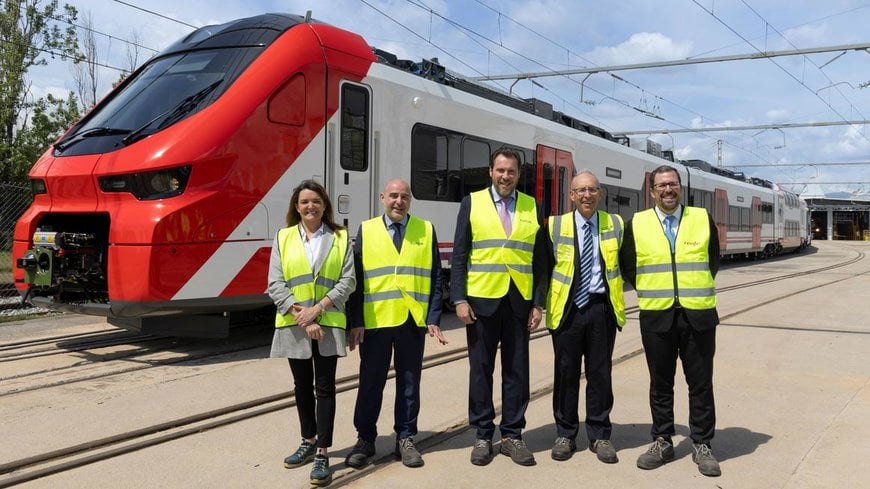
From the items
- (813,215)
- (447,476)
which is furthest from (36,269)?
(813,215)

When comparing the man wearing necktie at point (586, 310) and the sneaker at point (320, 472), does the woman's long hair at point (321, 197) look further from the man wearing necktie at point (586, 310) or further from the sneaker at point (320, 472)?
the man wearing necktie at point (586, 310)

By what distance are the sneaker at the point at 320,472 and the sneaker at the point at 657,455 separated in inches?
72.4

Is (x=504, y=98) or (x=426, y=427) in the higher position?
(x=504, y=98)

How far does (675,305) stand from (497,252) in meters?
1.13

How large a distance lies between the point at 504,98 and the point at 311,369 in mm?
8330

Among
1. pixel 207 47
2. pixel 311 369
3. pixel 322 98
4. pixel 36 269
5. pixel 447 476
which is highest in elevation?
pixel 207 47

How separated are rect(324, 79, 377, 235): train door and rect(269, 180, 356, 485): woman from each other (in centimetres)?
375

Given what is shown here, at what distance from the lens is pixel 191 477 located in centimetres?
387

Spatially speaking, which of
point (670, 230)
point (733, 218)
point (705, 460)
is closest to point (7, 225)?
point (670, 230)

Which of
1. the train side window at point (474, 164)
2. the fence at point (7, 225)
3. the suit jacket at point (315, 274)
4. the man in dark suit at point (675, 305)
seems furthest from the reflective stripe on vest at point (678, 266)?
the fence at point (7, 225)

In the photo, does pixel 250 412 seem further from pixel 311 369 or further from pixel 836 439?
pixel 836 439

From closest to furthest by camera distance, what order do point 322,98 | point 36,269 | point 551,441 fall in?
point 551,441, point 36,269, point 322,98

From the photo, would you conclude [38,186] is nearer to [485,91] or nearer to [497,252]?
[497,252]

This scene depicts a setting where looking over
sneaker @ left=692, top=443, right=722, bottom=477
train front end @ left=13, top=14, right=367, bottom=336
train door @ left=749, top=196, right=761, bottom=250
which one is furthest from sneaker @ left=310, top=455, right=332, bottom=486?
train door @ left=749, top=196, right=761, bottom=250
